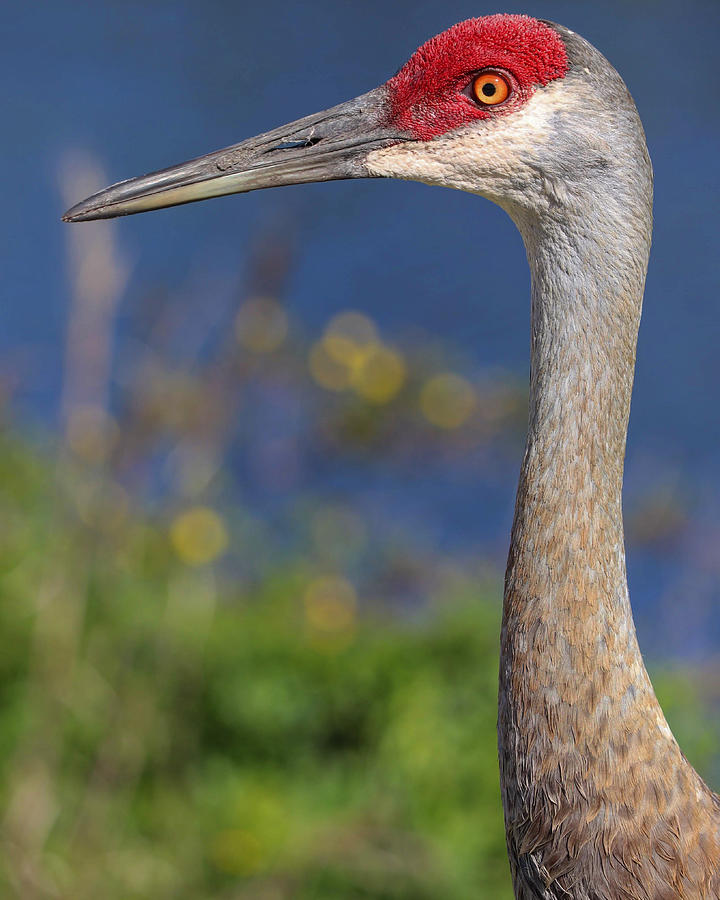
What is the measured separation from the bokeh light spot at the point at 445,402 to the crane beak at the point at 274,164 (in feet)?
8.37

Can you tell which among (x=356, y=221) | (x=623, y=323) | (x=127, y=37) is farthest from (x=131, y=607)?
(x=127, y=37)

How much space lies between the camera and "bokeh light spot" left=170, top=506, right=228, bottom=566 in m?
3.11

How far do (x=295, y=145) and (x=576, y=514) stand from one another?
27.7 inches

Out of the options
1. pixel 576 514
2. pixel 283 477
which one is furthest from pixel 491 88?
pixel 283 477

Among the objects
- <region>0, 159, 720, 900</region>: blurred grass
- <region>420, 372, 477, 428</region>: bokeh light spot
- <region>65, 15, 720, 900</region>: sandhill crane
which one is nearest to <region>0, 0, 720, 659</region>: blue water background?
<region>420, 372, 477, 428</region>: bokeh light spot

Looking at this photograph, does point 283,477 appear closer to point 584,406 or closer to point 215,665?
point 215,665

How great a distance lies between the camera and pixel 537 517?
1518 millimetres

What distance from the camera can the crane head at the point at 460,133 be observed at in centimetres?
153

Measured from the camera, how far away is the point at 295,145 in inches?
66.3

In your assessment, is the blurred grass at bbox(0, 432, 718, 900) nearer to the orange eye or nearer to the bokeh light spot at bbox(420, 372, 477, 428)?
the bokeh light spot at bbox(420, 372, 477, 428)

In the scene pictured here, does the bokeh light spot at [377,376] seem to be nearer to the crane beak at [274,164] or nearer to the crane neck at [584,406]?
the crane beak at [274,164]

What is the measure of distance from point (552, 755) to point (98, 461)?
195 centimetres

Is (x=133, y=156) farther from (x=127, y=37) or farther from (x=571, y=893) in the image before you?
(x=571, y=893)

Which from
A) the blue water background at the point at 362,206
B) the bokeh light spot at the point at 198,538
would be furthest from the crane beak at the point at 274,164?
the blue water background at the point at 362,206
